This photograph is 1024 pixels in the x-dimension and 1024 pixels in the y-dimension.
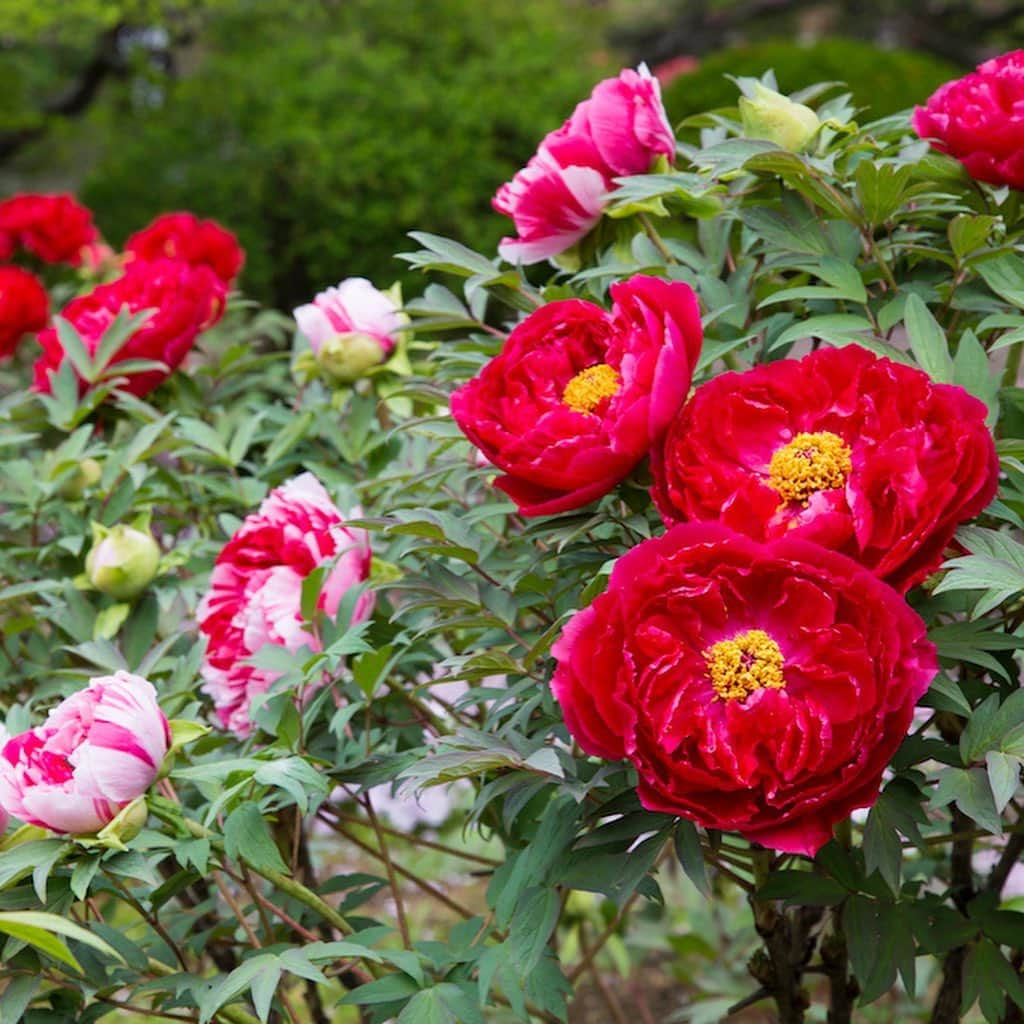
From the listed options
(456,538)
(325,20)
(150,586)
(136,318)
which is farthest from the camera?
(325,20)

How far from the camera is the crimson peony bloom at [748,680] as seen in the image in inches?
27.9

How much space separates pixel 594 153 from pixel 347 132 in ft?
14.8

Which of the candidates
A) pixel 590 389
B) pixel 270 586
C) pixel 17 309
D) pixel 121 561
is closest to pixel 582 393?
pixel 590 389

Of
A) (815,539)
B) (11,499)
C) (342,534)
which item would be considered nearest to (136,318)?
(11,499)

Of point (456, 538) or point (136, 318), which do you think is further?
point (136, 318)

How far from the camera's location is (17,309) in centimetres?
201

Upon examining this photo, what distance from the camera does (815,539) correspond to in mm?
748

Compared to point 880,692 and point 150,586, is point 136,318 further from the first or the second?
point 880,692

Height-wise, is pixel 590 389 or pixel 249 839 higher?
pixel 590 389

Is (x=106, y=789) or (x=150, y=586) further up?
(x=106, y=789)

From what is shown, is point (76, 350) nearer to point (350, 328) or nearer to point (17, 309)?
point (350, 328)

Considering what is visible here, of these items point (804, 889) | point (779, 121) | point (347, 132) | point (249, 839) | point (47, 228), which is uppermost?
point (779, 121)

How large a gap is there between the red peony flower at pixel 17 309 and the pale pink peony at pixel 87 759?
1.27 metres

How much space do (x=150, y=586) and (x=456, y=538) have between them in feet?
1.45
